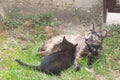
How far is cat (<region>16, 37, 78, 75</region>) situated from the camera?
211 inches

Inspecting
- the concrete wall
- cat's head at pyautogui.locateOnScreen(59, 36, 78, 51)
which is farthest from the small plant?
cat's head at pyautogui.locateOnScreen(59, 36, 78, 51)

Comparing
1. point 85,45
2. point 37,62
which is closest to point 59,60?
point 37,62

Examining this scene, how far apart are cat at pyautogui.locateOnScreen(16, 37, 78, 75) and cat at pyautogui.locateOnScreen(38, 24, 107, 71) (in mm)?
107

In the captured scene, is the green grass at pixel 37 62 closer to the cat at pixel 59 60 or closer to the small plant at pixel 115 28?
the cat at pixel 59 60

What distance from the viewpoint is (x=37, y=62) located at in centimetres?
573

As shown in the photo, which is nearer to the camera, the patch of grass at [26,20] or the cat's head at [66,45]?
the cat's head at [66,45]

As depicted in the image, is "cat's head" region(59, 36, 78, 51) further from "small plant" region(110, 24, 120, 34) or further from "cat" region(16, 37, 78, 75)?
"small plant" region(110, 24, 120, 34)

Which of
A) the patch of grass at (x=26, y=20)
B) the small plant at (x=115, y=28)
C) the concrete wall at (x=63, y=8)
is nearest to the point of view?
the small plant at (x=115, y=28)

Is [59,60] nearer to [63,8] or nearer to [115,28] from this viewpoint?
[115,28]

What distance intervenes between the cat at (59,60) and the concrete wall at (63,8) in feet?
5.59

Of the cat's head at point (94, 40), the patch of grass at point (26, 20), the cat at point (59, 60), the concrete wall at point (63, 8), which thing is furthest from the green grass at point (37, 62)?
the concrete wall at point (63, 8)

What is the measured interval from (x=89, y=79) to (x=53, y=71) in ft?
1.77

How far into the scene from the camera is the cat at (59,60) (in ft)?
17.5

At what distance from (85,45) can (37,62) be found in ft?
2.63
